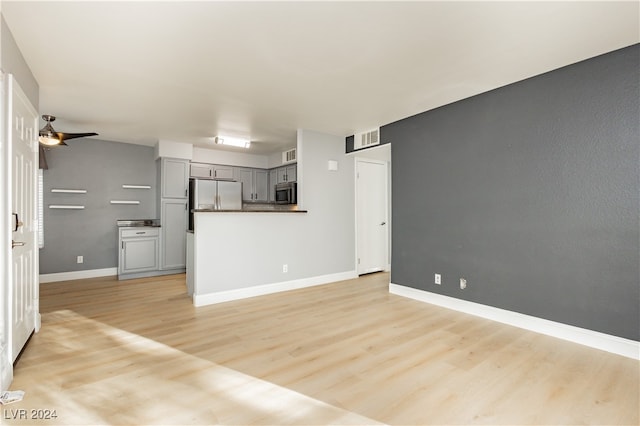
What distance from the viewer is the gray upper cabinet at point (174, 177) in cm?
566

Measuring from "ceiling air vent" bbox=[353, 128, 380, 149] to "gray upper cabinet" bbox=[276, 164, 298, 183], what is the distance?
5.38ft

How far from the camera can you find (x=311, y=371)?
2188 mm

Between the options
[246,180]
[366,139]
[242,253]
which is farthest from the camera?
[246,180]

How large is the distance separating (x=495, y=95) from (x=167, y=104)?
3733 millimetres

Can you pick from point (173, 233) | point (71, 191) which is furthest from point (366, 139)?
point (71, 191)

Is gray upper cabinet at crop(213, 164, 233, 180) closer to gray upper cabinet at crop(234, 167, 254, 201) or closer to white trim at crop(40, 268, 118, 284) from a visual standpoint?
gray upper cabinet at crop(234, 167, 254, 201)

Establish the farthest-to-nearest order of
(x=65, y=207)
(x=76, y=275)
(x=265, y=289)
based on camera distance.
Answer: (x=76, y=275)
(x=65, y=207)
(x=265, y=289)

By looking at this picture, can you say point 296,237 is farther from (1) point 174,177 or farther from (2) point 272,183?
(1) point 174,177

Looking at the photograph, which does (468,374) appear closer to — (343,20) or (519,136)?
(519,136)

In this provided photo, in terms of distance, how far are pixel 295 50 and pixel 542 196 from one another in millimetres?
2606

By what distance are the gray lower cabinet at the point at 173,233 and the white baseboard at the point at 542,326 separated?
4316 mm

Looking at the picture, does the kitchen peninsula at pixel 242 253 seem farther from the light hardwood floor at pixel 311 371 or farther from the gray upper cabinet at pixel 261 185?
the gray upper cabinet at pixel 261 185

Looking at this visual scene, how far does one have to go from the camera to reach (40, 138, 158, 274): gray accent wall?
513cm

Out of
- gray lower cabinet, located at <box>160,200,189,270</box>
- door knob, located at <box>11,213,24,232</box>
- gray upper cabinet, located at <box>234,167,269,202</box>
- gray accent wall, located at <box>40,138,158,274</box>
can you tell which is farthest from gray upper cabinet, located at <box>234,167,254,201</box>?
door knob, located at <box>11,213,24,232</box>
